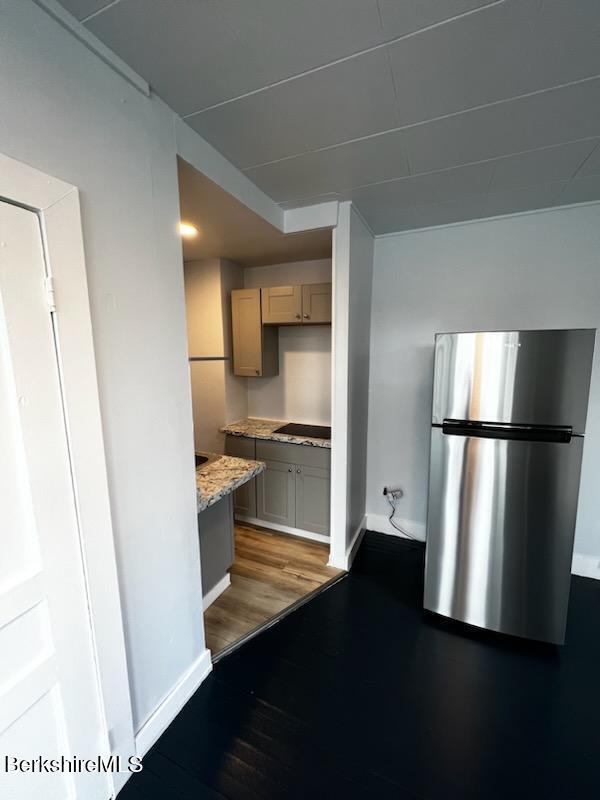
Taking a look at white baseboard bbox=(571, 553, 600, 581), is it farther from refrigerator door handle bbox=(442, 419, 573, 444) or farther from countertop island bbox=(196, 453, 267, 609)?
countertop island bbox=(196, 453, 267, 609)

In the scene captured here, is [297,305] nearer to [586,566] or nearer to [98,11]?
[98,11]

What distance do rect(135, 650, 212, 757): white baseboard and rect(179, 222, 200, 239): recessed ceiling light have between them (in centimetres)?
237

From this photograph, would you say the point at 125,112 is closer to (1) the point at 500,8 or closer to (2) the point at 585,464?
(1) the point at 500,8

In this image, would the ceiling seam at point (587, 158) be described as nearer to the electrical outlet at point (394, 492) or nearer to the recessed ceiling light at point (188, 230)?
the recessed ceiling light at point (188, 230)

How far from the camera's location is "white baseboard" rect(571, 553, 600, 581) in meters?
2.27

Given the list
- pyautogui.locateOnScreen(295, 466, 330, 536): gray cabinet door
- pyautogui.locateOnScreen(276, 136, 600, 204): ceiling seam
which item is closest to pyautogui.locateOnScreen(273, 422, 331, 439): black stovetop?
pyautogui.locateOnScreen(295, 466, 330, 536): gray cabinet door

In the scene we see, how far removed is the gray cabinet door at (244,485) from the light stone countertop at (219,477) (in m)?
0.65

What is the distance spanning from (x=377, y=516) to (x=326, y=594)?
93 cm

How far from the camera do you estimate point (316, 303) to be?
8.73 ft

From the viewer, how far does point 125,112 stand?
41.9 inches

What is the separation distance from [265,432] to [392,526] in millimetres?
1372

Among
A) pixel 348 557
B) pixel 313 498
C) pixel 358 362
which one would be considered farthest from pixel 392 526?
pixel 358 362

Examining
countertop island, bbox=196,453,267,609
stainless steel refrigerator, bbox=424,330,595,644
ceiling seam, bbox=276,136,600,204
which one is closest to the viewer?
ceiling seam, bbox=276,136,600,204

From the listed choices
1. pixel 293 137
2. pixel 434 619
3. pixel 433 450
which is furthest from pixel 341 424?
pixel 293 137
